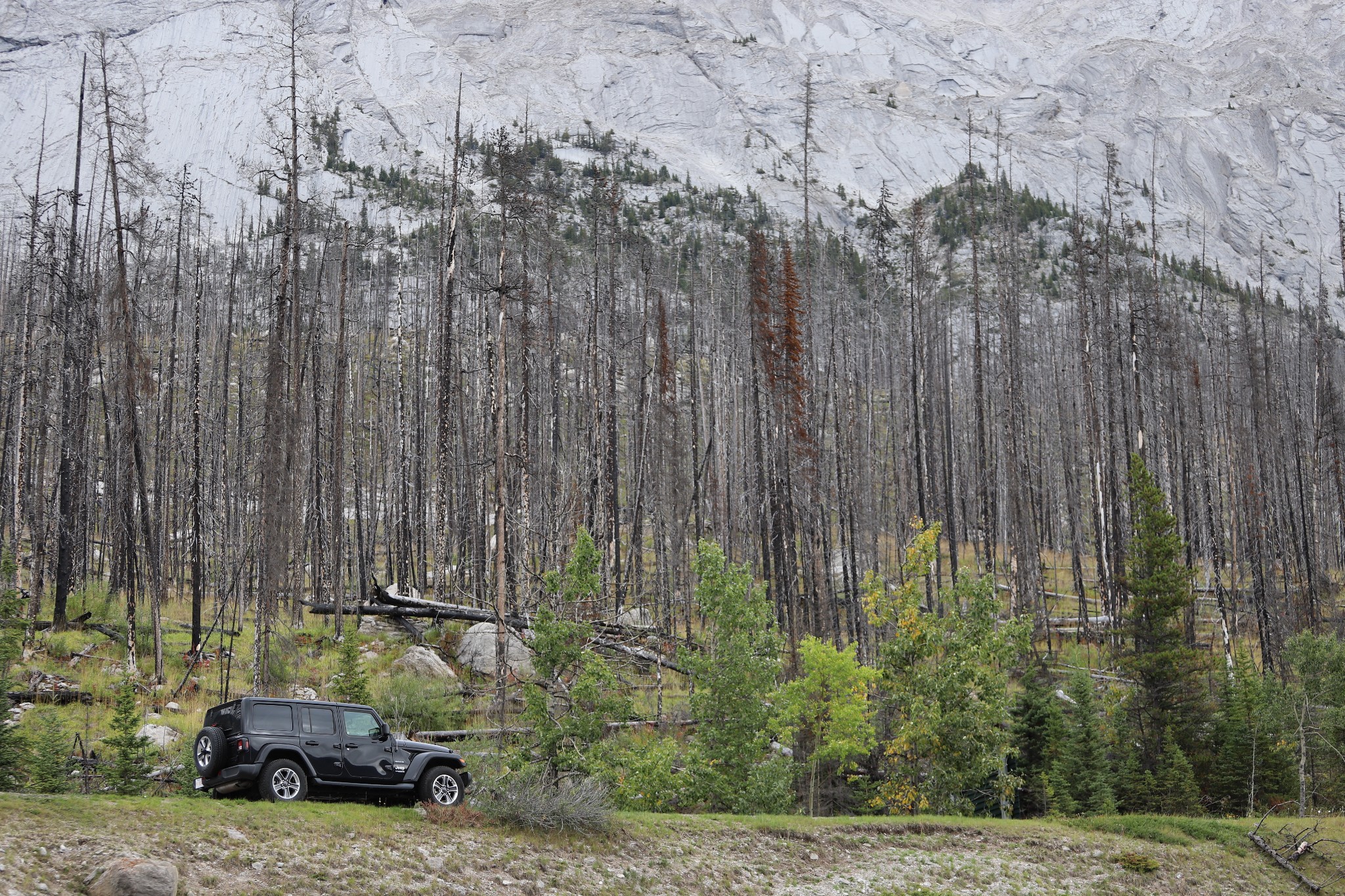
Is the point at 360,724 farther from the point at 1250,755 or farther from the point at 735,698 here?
the point at 1250,755

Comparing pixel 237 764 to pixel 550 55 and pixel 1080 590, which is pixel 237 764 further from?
pixel 550 55

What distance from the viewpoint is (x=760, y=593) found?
2336 cm

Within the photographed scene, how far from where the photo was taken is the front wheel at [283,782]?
46.3 ft

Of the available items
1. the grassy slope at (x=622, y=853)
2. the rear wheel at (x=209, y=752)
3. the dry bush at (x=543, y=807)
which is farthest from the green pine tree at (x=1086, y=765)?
the rear wheel at (x=209, y=752)

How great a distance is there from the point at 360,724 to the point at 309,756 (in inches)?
36.2

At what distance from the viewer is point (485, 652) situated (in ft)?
96.3

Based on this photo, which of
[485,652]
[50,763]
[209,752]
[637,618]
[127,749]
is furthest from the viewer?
[637,618]

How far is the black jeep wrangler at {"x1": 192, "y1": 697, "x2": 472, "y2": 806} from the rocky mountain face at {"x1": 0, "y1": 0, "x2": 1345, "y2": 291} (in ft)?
301

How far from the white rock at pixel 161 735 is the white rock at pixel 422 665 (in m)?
7.44

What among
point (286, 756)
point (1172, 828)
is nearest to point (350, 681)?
point (286, 756)

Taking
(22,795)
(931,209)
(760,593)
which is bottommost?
(22,795)

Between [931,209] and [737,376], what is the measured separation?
5907 centimetres

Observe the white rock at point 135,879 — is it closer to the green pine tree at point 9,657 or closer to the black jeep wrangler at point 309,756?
the black jeep wrangler at point 309,756

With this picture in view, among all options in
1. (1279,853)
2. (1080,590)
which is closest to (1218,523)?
(1080,590)
